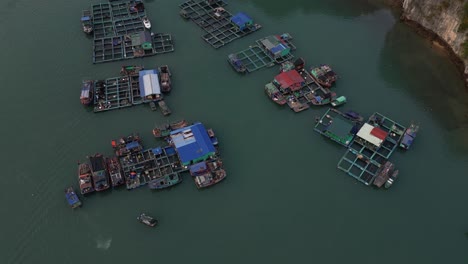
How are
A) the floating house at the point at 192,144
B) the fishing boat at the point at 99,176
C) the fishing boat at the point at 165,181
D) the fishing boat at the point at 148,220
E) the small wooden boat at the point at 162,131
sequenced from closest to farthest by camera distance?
the fishing boat at the point at 148,220, the fishing boat at the point at 99,176, the fishing boat at the point at 165,181, the floating house at the point at 192,144, the small wooden boat at the point at 162,131

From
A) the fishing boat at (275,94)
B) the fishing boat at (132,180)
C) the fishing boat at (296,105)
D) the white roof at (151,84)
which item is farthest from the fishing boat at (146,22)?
the fishing boat at (132,180)

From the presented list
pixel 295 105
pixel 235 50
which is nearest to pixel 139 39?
pixel 235 50

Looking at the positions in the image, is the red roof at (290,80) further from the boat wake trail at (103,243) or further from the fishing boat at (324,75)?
the boat wake trail at (103,243)

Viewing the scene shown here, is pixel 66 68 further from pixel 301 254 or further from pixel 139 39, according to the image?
pixel 301 254

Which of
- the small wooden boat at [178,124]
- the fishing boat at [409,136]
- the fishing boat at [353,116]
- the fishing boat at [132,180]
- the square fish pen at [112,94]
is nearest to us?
the fishing boat at [132,180]

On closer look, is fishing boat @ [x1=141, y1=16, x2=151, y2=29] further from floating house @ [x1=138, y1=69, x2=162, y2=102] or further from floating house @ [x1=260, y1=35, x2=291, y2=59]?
floating house @ [x1=260, y1=35, x2=291, y2=59]

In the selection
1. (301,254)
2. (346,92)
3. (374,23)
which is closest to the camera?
(301,254)

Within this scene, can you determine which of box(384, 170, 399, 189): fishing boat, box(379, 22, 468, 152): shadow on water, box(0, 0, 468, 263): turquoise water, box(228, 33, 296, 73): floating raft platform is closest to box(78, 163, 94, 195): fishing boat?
box(0, 0, 468, 263): turquoise water

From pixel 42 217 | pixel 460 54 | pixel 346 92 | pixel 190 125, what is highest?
pixel 460 54
